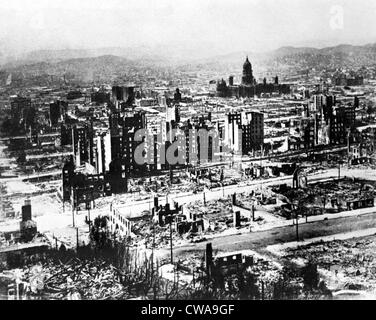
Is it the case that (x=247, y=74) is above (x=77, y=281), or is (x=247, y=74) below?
above

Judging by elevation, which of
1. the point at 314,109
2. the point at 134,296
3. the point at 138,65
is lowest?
the point at 134,296

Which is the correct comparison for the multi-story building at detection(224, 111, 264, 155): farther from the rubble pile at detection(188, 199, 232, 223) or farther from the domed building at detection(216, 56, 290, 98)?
the rubble pile at detection(188, 199, 232, 223)

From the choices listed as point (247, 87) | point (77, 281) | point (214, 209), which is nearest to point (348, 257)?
point (214, 209)

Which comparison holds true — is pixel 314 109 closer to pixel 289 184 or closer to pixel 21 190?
pixel 289 184

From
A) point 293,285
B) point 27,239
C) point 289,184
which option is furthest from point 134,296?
point 289,184

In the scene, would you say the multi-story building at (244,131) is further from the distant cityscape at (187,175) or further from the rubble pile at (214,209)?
the rubble pile at (214,209)

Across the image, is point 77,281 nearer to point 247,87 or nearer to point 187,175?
point 187,175

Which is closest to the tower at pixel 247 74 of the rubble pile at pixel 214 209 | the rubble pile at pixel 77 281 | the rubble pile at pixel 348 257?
the rubble pile at pixel 214 209

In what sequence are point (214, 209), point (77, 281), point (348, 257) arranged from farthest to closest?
point (214, 209) < point (348, 257) < point (77, 281)
